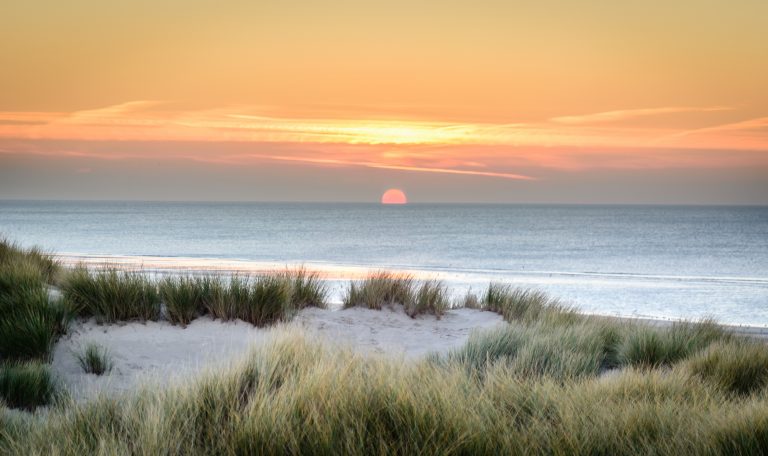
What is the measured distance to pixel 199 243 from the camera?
181ft

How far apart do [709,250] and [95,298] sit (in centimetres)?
5719

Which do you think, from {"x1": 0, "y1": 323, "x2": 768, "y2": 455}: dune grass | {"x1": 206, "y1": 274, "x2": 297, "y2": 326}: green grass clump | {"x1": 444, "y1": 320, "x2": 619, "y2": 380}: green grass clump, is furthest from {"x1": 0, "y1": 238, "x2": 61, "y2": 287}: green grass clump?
{"x1": 0, "y1": 323, "x2": 768, "y2": 455}: dune grass

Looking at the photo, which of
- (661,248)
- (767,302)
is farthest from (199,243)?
(767,302)

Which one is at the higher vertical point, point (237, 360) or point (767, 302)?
point (237, 360)

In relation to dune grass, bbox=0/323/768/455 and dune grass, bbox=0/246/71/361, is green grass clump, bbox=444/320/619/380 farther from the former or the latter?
dune grass, bbox=0/246/71/361

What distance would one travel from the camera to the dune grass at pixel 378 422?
13.6 ft

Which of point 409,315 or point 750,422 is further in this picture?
point 409,315

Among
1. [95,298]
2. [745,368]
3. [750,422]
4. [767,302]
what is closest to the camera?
[750,422]

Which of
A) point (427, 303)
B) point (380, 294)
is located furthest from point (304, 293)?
point (427, 303)

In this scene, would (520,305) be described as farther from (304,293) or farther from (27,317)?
(27,317)

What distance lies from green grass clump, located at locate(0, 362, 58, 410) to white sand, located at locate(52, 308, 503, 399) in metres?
0.26

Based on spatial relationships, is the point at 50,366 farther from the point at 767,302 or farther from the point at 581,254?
the point at 581,254

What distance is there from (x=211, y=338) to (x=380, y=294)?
10.8ft

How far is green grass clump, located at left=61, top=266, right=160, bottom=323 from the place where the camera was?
9562 millimetres
